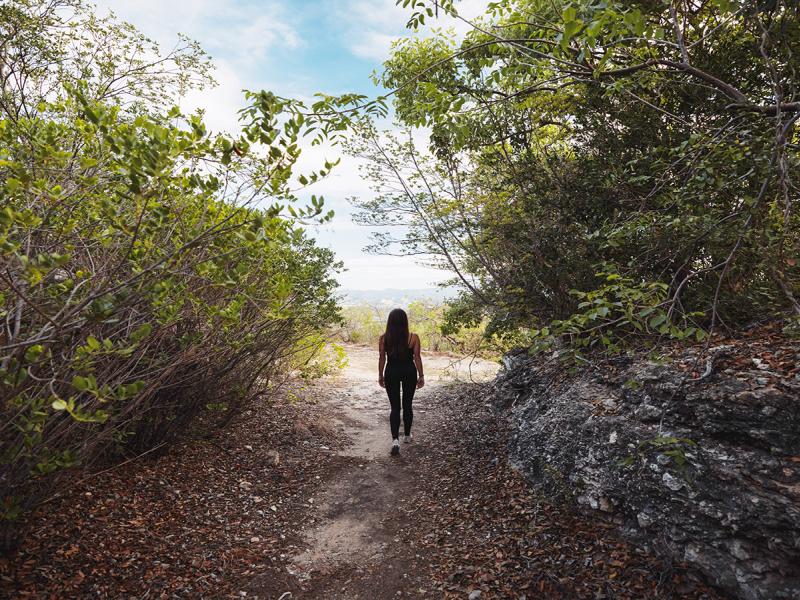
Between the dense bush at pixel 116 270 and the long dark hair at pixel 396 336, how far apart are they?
52.6 inches

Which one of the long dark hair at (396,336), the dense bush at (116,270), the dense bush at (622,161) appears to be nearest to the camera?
the dense bush at (116,270)

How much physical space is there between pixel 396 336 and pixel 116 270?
3.83 meters

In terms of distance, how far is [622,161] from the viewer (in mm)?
4551

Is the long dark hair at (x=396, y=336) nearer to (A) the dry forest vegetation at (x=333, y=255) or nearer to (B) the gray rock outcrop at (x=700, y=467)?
(A) the dry forest vegetation at (x=333, y=255)

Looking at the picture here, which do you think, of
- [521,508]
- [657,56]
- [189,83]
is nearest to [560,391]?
[521,508]

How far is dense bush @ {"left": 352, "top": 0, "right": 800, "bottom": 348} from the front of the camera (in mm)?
2883

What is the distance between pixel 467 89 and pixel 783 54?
9.48 feet

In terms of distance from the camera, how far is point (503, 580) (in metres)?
3.07

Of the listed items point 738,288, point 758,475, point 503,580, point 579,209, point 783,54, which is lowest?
point 503,580

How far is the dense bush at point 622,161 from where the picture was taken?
2.88 metres

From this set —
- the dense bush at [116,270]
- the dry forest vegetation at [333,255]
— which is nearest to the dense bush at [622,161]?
the dry forest vegetation at [333,255]

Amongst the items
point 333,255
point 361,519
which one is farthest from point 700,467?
point 333,255

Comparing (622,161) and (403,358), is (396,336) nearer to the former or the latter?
(403,358)

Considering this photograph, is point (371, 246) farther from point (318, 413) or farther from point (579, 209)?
point (579, 209)
